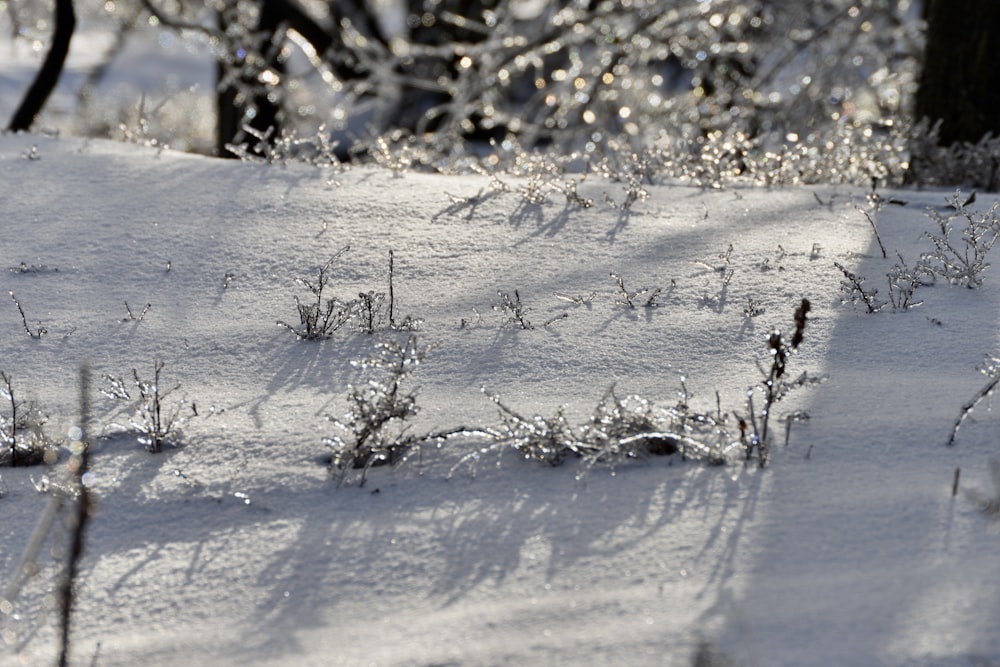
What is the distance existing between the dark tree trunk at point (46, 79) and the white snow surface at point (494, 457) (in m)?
3.05

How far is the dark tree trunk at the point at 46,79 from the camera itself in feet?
23.9

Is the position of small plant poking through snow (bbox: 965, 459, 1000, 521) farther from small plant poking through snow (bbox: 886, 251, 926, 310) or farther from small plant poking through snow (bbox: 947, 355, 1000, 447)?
small plant poking through snow (bbox: 886, 251, 926, 310)

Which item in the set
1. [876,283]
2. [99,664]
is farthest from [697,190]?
[99,664]

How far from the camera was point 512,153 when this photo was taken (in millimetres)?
6695

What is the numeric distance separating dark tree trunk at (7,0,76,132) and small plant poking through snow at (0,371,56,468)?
510cm

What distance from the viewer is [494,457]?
275 centimetres

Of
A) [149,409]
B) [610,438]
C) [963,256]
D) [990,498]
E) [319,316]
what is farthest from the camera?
[963,256]

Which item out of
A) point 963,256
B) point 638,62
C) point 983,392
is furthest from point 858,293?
point 638,62

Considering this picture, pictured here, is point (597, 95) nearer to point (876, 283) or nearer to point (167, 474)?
point (876, 283)

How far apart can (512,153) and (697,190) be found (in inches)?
82.2

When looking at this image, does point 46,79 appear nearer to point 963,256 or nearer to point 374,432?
point 374,432

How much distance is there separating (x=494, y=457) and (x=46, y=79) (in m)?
6.02

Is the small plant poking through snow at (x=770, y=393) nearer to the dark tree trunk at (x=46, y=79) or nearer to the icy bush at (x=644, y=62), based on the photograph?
the icy bush at (x=644, y=62)

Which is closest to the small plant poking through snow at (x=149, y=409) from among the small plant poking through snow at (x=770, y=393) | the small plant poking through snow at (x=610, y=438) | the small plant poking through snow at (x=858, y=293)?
the small plant poking through snow at (x=610, y=438)
